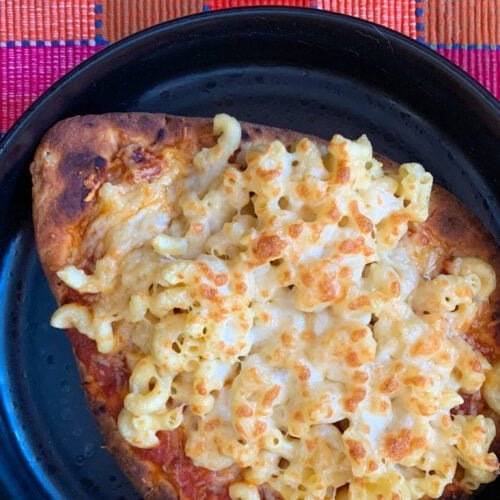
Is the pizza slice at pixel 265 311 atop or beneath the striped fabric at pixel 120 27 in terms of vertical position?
beneath

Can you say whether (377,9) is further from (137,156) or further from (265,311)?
(265,311)

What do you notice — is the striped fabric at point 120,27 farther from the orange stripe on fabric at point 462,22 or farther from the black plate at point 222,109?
the black plate at point 222,109

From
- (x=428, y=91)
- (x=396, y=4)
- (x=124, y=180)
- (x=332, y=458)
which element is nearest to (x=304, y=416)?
(x=332, y=458)

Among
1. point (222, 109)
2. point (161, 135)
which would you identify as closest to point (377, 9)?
point (222, 109)

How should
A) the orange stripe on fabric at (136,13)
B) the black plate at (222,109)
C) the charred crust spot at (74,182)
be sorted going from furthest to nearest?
the orange stripe on fabric at (136,13)
the black plate at (222,109)
the charred crust spot at (74,182)

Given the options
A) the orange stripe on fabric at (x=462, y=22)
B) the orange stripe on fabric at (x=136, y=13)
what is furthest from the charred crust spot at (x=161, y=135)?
the orange stripe on fabric at (x=462, y=22)

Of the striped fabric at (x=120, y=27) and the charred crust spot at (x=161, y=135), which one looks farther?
the striped fabric at (x=120, y=27)
